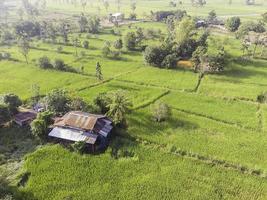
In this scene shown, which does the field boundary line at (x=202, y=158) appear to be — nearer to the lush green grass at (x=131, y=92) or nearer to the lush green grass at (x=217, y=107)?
the lush green grass at (x=217, y=107)

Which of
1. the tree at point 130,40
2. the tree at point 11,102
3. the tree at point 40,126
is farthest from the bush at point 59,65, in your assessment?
the tree at point 40,126

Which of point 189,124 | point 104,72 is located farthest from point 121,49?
point 189,124

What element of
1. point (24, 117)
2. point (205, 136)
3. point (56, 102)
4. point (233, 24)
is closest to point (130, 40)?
point (233, 24)

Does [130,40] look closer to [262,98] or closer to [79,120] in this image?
[262,98]

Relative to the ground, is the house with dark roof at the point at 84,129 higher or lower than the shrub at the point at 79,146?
higher

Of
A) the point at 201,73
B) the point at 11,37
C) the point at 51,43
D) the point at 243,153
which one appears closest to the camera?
the point at 243,153

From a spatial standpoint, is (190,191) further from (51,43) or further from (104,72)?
(51,43)

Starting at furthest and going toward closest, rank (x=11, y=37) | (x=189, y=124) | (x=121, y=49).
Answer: (x=11, y=37), (x=121, y=49), (x=189, y=124)
